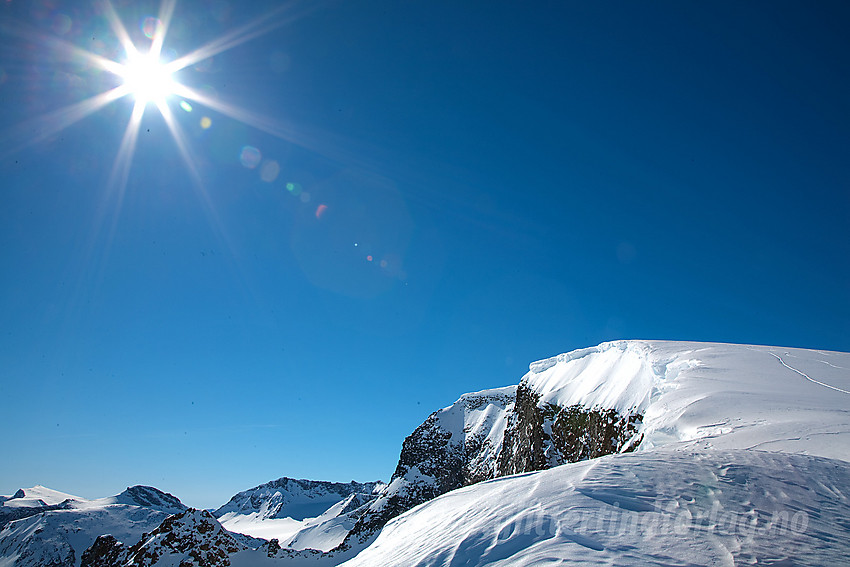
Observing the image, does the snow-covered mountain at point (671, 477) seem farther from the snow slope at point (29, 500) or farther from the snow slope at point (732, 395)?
the snow slope at point (29, 500)

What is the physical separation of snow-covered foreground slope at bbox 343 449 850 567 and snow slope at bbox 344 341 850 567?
2 centimetres

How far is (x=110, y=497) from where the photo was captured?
14538cm

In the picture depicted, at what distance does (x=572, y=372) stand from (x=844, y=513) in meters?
24.1

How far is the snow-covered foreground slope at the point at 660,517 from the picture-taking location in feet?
15.1

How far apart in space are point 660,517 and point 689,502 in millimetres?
657

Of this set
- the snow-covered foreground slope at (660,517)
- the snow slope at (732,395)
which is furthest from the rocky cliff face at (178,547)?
the snow-covered foreground slope at (660,517)

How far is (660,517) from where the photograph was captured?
5.33 metres

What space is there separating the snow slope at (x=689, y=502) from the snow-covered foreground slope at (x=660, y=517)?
0.02 m

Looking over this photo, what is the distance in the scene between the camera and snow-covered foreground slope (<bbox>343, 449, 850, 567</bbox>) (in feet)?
15.1

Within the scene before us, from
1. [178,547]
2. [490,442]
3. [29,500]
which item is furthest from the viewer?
[29,500]

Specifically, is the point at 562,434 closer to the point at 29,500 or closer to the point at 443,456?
the point at 443,456

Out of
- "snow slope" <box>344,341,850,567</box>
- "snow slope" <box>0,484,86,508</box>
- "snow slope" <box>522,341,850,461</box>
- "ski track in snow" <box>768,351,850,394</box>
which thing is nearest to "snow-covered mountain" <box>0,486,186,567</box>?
"snow slope" <box>0,484,86,508</box>

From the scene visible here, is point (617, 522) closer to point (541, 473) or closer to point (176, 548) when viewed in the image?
point (541, 473)

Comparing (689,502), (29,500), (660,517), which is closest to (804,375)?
(689,502)
